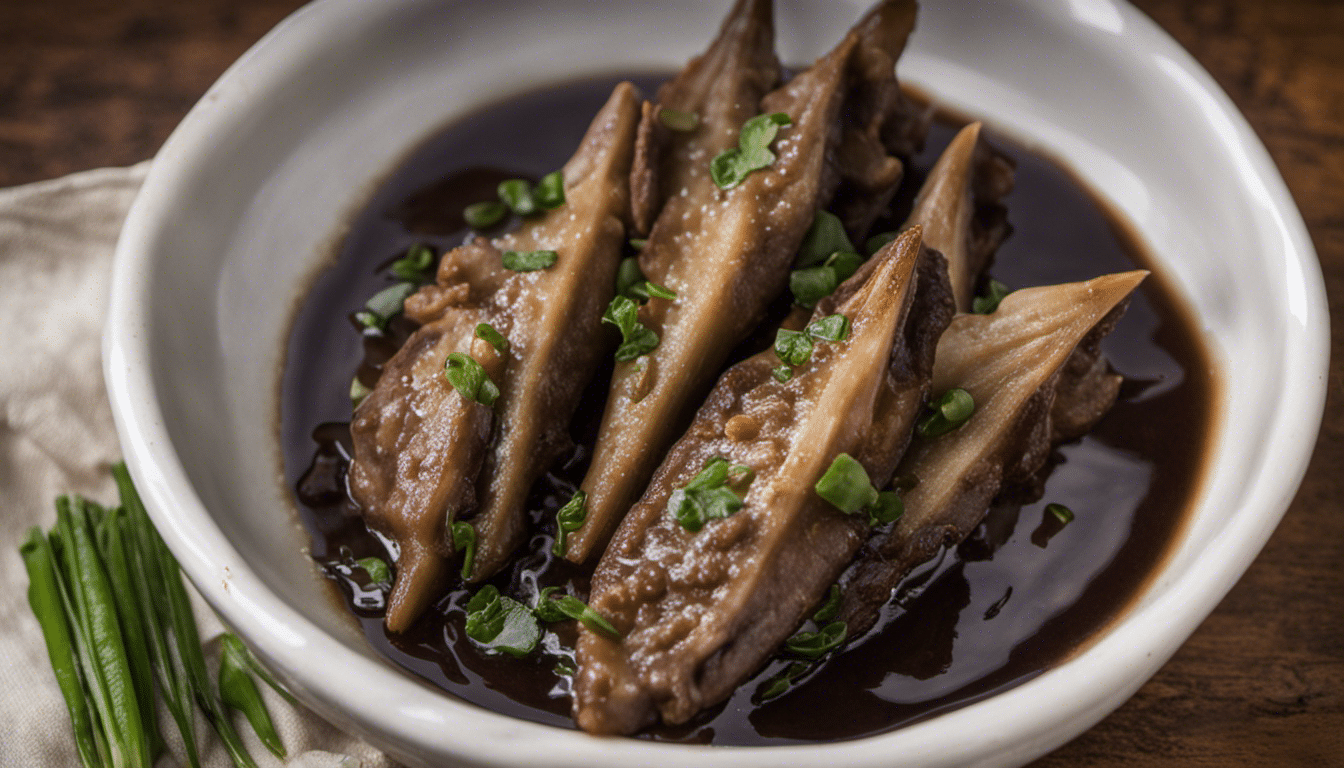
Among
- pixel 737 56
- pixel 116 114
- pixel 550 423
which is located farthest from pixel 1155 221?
pixel 116 114

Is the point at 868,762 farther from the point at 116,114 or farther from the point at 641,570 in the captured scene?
the point at 116,114

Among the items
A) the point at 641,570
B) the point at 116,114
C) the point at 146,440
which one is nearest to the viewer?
the point at 641,570

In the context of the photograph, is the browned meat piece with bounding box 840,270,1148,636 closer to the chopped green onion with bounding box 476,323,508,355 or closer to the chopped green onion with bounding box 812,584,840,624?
the chopped green onion with bounding box 812,584,840,624

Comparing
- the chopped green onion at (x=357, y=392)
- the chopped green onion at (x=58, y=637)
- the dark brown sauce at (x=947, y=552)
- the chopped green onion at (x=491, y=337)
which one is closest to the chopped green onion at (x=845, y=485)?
the dark brown sauce at (x=947, y=552)

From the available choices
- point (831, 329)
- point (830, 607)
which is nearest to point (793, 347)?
point (831, 329)

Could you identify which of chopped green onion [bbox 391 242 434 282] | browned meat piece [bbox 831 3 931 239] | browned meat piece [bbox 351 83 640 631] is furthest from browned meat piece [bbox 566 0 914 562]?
chopped green onion [bbox 391 242 434 282]
